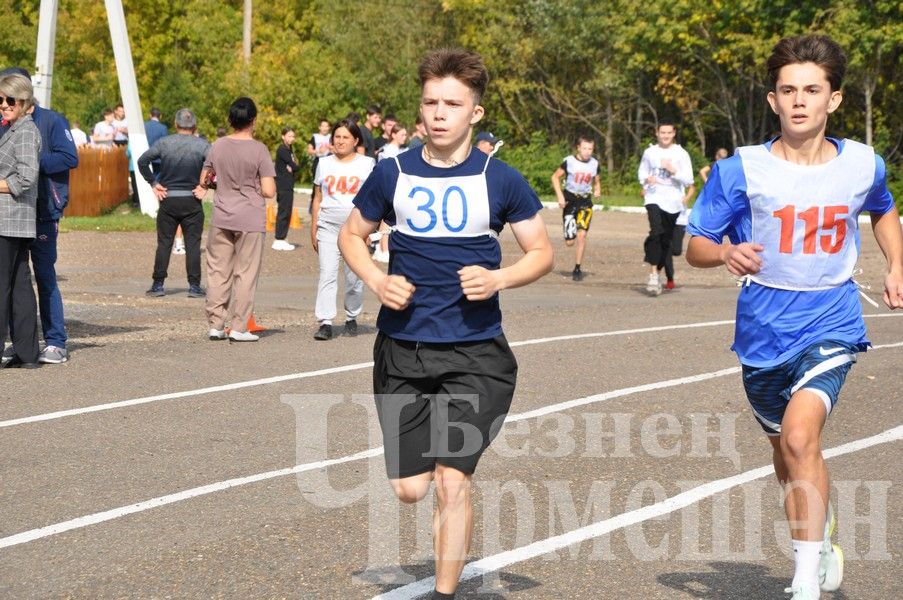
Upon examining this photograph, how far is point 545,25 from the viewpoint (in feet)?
142

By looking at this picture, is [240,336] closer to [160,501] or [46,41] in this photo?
[160,501]

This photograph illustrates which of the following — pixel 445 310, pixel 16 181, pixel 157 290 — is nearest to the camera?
pixel 445 310

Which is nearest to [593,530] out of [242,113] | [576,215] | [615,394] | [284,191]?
[615,394]

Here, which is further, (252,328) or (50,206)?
(252,328)

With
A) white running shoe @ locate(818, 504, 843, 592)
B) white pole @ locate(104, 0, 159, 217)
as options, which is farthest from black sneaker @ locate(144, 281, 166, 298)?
white running shoe @ locate(818, 504, 843, 592)

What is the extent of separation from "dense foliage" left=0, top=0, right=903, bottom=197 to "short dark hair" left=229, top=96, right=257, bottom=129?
898 inches

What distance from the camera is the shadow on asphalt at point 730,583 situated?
5.45 meters

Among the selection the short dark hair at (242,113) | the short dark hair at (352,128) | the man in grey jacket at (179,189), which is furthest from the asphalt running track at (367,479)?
the man in grey jacket at (179,189)

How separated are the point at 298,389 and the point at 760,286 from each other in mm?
4985

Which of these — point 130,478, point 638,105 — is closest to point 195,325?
point 130,478

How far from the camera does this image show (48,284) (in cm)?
1075

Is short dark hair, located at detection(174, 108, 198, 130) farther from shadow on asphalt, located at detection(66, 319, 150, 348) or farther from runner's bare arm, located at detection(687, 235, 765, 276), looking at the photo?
runner's bare arm, located at detection(687, 235, 765, 276)

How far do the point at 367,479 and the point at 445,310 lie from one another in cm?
238

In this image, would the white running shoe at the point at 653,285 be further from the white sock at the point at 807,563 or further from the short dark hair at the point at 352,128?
the white sock at the point at 807,563
